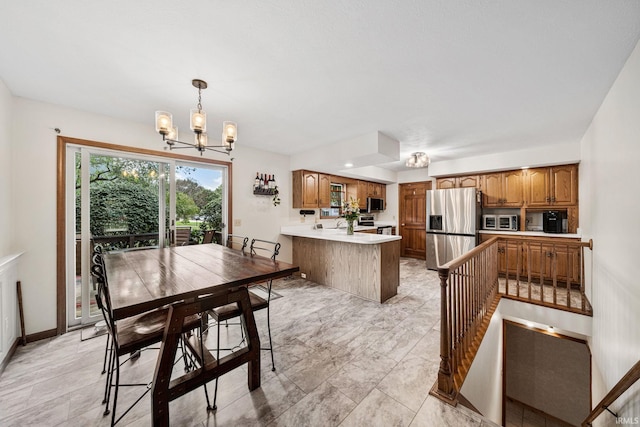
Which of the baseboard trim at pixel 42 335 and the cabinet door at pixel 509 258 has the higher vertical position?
the cabinet door at pixel 509 258

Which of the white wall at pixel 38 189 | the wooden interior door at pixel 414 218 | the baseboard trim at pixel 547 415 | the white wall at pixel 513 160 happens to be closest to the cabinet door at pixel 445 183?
the white wall at pixel 513 160

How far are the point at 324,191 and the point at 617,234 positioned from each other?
4009 mm

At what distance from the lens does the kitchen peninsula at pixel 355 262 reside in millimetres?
3450

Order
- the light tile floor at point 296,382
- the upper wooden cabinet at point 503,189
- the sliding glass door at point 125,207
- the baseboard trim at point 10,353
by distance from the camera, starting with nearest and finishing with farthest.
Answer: the light tile floor at point 296,382
the baseboard trim at point 10,353
the sliding glass door at point 125,207
the upper wooden cabinet at point 503,189

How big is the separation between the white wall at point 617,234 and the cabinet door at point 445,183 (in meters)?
2.37

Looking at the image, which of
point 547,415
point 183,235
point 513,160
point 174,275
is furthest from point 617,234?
point 183,235

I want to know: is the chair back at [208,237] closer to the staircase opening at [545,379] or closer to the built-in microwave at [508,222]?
the staircase opening at [545,379]

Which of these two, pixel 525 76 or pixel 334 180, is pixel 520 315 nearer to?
pixel 525 76

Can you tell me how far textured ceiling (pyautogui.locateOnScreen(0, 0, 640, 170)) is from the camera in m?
1.39

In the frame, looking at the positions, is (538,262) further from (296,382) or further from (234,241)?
(234,241)

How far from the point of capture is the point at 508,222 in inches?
183

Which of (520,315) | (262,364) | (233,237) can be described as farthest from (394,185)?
(262,364)

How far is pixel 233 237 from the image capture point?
158 inches

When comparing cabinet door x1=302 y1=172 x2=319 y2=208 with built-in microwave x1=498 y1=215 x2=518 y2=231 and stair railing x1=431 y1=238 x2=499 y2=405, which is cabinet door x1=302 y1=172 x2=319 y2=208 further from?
built-in microwave x1=498 y1=215 x2=518 y2=231
